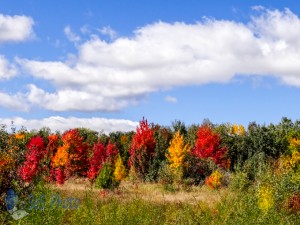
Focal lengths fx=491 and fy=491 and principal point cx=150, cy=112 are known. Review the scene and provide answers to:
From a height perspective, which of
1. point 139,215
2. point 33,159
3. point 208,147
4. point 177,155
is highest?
point 208,147

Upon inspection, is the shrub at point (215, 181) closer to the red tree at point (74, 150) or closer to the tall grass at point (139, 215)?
the red tree at point (74, 150)

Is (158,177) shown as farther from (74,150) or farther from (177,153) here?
(74,150)

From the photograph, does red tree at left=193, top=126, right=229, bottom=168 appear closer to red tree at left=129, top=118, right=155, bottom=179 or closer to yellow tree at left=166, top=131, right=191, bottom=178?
yellow tree at left=166, top=131, right=191, bottom=178

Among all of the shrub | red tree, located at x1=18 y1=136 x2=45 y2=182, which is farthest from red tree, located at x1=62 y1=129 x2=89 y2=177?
the shrub

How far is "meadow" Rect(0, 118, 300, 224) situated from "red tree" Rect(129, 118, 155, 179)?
0.27 ft

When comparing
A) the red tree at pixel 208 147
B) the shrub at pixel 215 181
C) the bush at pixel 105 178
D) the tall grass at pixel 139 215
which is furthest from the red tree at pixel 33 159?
→ the tall grass at pixel 139 215

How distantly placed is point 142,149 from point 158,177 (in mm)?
2707

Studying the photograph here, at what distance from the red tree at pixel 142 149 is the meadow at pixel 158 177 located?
0.08 metres

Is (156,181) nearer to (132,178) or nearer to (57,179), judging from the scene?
(132,178)

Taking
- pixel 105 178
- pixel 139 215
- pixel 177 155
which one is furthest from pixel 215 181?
pixel 139 215

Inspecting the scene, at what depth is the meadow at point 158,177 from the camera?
12.7 m

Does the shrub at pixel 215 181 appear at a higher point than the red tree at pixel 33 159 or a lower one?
lower

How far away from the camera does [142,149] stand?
134 ft

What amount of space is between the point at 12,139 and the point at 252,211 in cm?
1301
